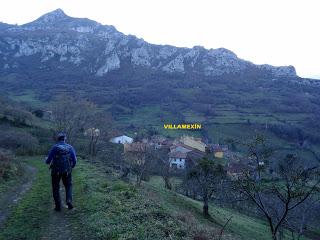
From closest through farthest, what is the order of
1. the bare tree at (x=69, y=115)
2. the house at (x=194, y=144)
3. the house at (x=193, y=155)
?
the bare tree at (x=69, y=115) → the house at (x=193, y=155) → the house at (x=194, y=144)

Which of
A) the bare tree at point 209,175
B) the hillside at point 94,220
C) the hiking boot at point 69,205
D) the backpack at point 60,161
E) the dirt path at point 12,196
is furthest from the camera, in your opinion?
the bare tree at point 209,175

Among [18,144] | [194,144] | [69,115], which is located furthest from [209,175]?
[194,144]

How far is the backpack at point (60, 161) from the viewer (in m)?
12.1

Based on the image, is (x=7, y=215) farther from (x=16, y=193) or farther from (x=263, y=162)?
(x=263, y=162)

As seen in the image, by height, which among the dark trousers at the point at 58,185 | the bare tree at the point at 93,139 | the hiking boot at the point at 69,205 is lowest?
the bare tree at the point at 93,139

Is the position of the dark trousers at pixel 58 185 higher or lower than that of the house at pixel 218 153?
higher

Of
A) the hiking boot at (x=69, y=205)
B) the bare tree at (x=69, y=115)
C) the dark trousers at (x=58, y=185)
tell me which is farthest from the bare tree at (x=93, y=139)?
the dark trousers at (x=58, y=185)

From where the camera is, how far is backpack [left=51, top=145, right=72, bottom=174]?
12.1m

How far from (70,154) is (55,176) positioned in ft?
2.72

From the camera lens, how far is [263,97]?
180000 millimetres

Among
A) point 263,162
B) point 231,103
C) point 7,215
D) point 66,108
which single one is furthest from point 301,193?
point 231,103

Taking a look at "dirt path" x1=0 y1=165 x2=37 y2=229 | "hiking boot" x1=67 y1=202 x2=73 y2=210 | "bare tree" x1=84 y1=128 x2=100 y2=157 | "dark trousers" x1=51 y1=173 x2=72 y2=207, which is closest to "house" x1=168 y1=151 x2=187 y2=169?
"bare tree" x1=84 y1=128 x2=100 y2=157

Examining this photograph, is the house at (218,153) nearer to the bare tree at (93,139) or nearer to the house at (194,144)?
the house at (194,144)

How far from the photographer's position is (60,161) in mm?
12102
